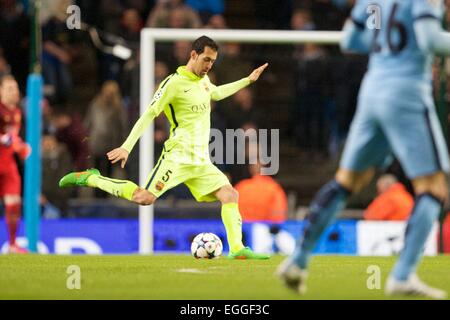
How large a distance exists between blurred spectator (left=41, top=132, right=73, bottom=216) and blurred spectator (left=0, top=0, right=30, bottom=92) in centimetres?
198

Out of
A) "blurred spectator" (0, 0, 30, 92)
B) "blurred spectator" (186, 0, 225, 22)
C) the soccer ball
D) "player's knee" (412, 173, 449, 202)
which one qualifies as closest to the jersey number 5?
"player's knee" (412, 173, 449, 202)

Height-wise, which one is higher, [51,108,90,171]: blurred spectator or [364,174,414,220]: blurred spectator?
[51,108,90,171]: blurred spectator

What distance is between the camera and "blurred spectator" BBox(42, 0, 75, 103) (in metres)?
18.1

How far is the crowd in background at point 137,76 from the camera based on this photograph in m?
17.0

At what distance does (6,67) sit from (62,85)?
0.85m

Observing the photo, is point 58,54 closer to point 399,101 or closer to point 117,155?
point 117,155

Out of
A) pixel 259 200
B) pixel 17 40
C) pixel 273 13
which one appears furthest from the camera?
pixel 273 13

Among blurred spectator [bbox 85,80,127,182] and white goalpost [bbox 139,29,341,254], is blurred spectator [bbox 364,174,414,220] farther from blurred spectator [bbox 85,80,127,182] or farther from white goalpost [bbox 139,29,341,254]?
blurred spectator [bbox 85,80,127,182]

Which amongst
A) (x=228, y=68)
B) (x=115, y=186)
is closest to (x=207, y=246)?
(x=115, y=186)

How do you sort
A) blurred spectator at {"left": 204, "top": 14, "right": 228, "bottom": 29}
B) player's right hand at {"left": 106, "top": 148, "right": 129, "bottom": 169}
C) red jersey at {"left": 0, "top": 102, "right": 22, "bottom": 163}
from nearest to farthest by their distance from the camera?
player's right hand at {"left": 106, "top": 148, "right": 129, "bottom": 169} < red jersey at {"left": 0, "top": 102, "right": 22, "bottom": 163} < blurred spectator at {"left": 204, "top": 14, "right": 228, "bottom": 29}

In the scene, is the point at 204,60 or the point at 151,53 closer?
the point at 204,60

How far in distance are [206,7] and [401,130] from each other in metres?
11.4

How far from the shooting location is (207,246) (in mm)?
12000

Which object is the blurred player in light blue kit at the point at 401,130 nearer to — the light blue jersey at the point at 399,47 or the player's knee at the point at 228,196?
the light blue jersey at the point at 399,47
